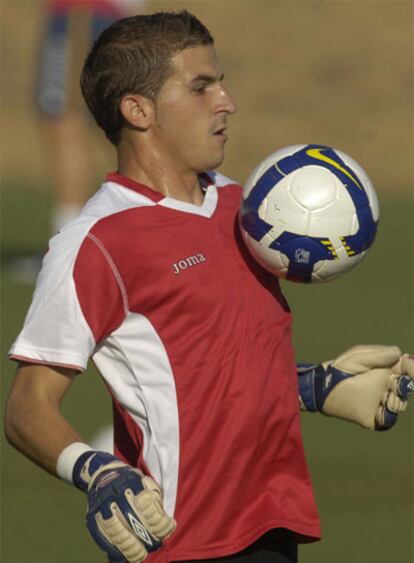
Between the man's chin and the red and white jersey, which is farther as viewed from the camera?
the man's chin

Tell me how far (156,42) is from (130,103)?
8.1 inches

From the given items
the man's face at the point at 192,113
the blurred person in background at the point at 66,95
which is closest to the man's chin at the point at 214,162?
the man's face at the point at 192,113

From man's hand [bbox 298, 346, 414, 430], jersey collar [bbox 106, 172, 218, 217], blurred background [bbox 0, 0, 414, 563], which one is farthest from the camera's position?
blurred background [bbox 0, 0, 414, 563]

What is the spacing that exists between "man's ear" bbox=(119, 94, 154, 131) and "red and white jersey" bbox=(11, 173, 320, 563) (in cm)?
27

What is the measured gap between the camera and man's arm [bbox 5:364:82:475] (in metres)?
4.57

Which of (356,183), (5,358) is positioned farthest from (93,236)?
(5,358)

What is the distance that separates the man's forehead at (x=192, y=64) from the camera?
506cm

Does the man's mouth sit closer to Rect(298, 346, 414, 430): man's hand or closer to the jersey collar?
the jersey collar

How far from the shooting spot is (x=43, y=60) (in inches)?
559

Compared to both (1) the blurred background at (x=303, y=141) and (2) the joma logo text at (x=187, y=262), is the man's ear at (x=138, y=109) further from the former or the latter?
(1) the blurred background at (x=303, y=141)

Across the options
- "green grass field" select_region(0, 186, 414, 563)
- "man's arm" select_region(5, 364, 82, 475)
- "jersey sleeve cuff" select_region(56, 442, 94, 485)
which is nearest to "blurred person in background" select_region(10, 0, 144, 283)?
"green grass field" select_region(0, 186, 414, 563)

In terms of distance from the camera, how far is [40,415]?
4.58m

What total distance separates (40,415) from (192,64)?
1.24 metres

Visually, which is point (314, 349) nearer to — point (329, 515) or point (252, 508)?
point (329, 515)
